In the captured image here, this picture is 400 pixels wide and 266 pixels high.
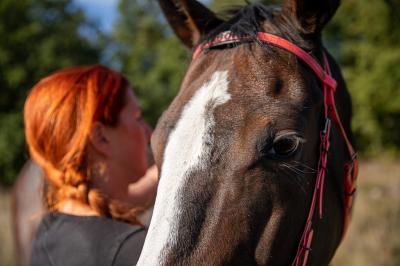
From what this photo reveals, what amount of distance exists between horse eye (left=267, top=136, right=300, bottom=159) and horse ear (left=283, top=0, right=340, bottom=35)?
560mm

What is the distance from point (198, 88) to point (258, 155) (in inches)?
15.8

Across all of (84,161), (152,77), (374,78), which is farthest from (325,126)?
(152,77)

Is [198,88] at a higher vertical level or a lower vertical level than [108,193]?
higher

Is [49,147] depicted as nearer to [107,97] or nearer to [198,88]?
[107,97]

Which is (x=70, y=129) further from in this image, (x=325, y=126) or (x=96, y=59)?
(x=96, y=59)

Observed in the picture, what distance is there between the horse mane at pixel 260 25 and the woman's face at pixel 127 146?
0.65 metres

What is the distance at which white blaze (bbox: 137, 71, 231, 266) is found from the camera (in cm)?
145

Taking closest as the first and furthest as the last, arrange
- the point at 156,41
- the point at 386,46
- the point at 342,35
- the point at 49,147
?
the point at 49,147, the point at 386,46, the point at 342,35, the point at 156,41

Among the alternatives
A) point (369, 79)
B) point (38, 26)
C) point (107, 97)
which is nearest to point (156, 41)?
point (38, 26)

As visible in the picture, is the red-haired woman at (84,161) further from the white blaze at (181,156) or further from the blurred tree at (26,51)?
the blurred tree at (26,51)

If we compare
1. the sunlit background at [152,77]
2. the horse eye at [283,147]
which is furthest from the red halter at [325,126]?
the sunlit background at [152,77]

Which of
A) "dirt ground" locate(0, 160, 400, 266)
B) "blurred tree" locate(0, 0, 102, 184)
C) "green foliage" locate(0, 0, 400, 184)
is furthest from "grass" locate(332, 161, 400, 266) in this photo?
"blurred tree" locate(0, 0, 102, 184)

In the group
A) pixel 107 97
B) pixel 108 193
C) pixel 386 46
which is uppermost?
pixel 107 97

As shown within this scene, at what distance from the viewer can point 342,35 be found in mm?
23797
